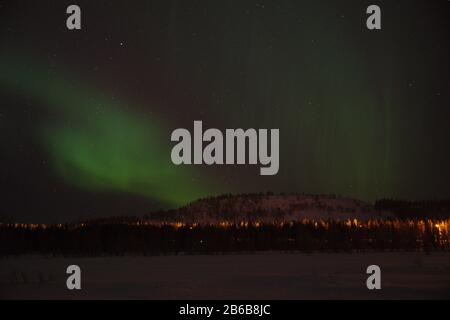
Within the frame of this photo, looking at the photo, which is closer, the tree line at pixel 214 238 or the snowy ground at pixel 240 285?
the snowy ground at pixel 240 285

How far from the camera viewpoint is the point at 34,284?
131ft

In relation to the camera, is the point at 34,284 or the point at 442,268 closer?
the point at 34,284

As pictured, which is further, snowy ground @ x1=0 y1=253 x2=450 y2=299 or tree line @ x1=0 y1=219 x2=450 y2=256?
tree line @ x1=0 y1=219 x2=450 y2=256

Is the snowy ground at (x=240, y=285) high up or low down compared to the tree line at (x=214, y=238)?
up

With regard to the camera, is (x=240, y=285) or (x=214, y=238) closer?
(x=240, y=285)

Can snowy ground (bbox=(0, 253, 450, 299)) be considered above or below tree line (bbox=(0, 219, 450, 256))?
above

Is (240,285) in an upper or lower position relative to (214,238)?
upper

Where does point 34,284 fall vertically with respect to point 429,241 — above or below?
above
